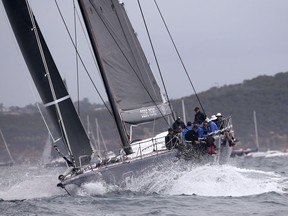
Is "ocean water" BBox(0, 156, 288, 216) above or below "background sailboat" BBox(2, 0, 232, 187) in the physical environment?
below

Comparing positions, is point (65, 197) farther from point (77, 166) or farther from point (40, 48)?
point (40, 48)

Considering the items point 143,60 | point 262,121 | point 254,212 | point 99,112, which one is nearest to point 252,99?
point 262,121

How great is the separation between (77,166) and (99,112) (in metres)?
72.5

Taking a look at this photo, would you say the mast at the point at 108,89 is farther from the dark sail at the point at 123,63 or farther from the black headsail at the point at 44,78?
the black headsail at the point at 44,78

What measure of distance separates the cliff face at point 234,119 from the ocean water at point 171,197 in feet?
187

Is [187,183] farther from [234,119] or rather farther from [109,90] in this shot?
[234,119]

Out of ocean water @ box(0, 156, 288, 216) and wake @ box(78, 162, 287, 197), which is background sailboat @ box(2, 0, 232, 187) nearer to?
wake @ box(78, 162, 287, 197)

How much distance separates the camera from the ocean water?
60.1 feet

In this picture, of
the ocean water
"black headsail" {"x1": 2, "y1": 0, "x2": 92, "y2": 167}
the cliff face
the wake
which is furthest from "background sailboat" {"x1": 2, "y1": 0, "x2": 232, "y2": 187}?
the cliff face

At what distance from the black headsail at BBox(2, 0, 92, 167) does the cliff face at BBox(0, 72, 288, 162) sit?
55646mm

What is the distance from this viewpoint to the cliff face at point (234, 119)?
280 feet

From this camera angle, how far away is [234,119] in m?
91.4

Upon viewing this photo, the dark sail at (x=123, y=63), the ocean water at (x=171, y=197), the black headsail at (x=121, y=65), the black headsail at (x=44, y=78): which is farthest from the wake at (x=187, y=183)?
the dark sail at (x=123, y=63)

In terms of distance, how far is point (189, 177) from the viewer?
21656mm
